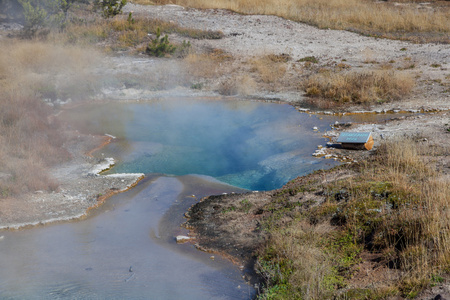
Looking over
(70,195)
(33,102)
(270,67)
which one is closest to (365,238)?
(70,195)

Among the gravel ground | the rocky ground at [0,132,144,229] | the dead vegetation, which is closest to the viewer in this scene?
the dead vegetation

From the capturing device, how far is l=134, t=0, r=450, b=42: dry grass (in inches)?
990

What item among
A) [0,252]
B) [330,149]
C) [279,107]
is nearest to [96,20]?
[279,107]

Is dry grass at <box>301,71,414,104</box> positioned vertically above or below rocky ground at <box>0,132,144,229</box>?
above

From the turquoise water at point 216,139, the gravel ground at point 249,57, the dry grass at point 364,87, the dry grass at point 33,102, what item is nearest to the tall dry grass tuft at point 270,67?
the gravel ground at point 249,57

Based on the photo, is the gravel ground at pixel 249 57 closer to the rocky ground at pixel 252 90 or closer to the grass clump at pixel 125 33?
the rocky ground at pixel 252 90

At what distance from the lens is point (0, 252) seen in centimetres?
747

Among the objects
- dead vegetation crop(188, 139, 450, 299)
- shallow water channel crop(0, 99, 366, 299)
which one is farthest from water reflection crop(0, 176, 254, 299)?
dead vegetation crop(188, 139, 450, 299)

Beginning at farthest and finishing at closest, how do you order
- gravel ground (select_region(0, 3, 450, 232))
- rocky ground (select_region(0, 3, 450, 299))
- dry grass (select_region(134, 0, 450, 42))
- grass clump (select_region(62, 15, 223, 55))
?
dry grass (select_region(134, 0, 450, 42)) → grass clump (select_region(62, 15, 223, 55)) → gravel ground (select_region(0, 3, 450, 232)) → rocky ground (select_region(0, 3, 450, 299))

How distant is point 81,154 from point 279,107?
7.44 metres

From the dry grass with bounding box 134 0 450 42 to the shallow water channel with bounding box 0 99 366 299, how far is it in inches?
486

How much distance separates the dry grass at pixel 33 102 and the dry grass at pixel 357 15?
11561mm

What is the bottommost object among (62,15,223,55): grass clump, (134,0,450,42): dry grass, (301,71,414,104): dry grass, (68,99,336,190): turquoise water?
(68,99,336,190): turquoise water

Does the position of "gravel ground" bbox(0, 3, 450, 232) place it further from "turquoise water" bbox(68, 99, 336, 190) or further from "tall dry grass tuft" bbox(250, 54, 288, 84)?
"turquoise water" bbox(68, 99, 336, 190)
